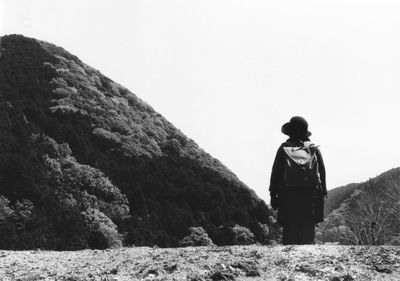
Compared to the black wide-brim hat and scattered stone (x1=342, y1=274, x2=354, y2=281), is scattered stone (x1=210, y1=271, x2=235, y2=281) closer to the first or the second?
scattered stone (x1=342, y1=274, x2=354, y2=281)

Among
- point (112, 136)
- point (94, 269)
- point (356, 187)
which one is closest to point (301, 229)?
point (94, 269)

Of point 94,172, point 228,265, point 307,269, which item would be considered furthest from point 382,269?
point 94,172

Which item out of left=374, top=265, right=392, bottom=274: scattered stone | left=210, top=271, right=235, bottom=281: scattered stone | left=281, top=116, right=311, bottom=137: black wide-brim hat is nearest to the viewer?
left=210, top=271, right=235, bottom=281: scattered stone

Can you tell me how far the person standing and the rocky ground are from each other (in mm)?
389

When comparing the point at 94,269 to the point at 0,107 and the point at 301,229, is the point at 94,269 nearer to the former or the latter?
the point at 301,229

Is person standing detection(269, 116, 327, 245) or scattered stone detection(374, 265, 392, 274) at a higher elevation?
person standing detection(269, 116, 327, 245)

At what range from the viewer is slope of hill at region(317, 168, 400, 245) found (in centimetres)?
3828

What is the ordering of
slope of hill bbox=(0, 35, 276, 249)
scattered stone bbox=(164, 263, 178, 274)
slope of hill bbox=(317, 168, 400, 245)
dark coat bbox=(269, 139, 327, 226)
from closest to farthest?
scattered stone bbox=(164, 263, 178, 274) → dark coat bbox=(269, 139, 327, 226) → slope of hill bbox=(0, 35, 276, 249) → slope of hill bbox=(317, 168, 400, 245)

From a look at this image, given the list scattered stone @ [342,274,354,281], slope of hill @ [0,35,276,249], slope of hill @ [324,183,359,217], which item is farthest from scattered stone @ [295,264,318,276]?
slope of hill @ [324,183,359,217]

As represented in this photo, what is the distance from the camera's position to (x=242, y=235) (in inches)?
1014

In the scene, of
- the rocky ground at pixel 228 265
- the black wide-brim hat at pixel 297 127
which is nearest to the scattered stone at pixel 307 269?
the rocky ground at pixel 228 265

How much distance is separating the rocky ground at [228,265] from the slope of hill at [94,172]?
10145 mm

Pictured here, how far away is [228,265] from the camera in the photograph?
647 cm

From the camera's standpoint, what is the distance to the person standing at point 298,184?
7.19m
